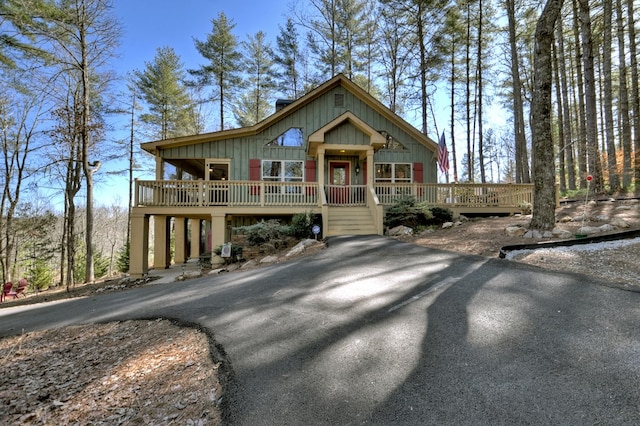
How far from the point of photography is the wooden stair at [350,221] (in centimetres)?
1008

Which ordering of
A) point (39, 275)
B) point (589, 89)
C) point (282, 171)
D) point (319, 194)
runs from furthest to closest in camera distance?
point (39, 275) < point (282, 171) < point (319, 194) < point (589, 89)

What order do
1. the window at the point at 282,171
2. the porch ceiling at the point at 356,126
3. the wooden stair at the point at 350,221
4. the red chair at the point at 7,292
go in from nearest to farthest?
the wooden stair at the point at 350,221
the red chair at the point at 7,292
the porch ceiling at the point at 356,126
the window at the point at 282,171

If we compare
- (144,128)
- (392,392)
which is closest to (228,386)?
(392,392)

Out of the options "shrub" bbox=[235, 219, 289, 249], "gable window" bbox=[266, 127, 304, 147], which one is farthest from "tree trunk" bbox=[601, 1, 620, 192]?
"shrub" bbox=[235, 219, 289, 249]

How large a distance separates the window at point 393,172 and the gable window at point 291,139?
12.3 feet

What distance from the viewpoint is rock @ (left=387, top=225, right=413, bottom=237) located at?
9.42 metres

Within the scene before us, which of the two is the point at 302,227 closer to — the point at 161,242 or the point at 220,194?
the point at 220,194

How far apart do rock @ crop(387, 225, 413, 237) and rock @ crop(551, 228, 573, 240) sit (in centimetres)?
374

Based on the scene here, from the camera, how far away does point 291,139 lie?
43.2 feet

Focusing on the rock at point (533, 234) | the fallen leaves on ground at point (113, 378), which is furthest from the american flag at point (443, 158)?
the fallen leaves on ground at point (113, 378)

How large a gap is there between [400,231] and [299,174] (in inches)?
217

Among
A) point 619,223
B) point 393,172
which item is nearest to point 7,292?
point 393,172

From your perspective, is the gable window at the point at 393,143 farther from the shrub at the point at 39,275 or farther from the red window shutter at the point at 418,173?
the shrub at the point at 39,275

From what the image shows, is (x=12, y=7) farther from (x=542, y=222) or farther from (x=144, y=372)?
(x=542, y=222)
